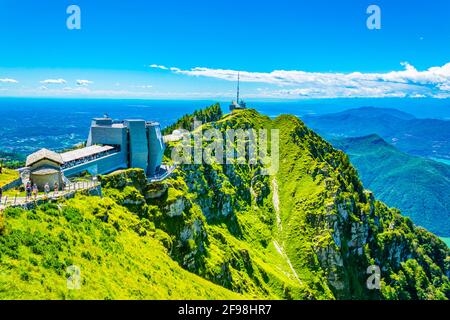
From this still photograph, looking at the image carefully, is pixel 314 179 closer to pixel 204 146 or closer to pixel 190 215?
pixel 204 146

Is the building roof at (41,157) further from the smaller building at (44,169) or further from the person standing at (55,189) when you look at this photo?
the person standing at (55,189)

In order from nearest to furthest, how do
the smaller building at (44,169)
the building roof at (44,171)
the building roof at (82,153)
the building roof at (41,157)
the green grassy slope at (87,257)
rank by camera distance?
1. the green grassy slope at (87,257)
2. the building roof at (44,171)
3. the smaller building at (44,169)
4. the building roof at (41,157)
5. the building roof at (82,153)

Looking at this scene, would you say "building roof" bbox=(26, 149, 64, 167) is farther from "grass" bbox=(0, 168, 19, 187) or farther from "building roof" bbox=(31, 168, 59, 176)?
"grass" bbox=(0, 168, 19, 187)

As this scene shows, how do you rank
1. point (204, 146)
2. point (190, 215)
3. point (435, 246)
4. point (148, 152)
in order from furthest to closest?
point (435, 246), point (204, 146), point (148, 152), point (190, 215)

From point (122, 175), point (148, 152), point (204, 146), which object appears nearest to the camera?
point (122, 175)

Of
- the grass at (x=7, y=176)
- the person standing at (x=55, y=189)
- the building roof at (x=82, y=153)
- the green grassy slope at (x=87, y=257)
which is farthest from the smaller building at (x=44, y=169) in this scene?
the building roof at (x=82, y=153)

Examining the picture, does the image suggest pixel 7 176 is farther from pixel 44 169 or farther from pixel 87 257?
pixel 87 257

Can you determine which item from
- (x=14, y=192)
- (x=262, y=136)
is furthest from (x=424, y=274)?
(x=14, y=192)
